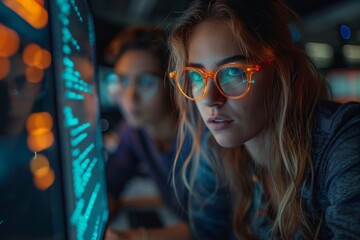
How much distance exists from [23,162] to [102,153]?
14.3 inches

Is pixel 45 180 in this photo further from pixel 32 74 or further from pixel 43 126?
pixel 32 74

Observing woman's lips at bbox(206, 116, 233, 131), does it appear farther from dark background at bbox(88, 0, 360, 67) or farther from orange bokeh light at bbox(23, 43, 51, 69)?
dark background at bbox(88, 0, 360, 67)

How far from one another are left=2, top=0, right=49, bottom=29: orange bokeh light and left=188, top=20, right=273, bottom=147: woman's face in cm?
36

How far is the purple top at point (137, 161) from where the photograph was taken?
1.60 meters

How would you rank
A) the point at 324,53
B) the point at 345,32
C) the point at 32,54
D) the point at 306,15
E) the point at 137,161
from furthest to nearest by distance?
the point at 306,15 → the point at 324,53 → the point at 345,32 → the point at 137,161 → the point at 32,54

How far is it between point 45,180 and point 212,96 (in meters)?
0.40

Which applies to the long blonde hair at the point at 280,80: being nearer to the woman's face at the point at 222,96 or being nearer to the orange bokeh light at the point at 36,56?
the woman's face at the point at 222,96

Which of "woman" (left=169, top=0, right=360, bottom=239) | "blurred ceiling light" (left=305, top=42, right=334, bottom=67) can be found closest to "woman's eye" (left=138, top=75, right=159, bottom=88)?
"woman" (left=169, top=0, right=360, bottom=239)

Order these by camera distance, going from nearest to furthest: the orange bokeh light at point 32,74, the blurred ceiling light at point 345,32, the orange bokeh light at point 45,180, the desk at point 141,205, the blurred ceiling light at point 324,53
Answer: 1. the orange bokeh light at point 45,180
2. the orange bokeh light at point 32,74
3. the desk at point 141,205
4. the blurred ceiling light at point 345,32
5. the blurred ceiling light at point 324,53

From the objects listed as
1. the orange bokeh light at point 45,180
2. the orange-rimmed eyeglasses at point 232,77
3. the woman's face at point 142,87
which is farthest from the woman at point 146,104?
the orange bokeh light at point 45,180

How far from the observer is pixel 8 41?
58 centimetres

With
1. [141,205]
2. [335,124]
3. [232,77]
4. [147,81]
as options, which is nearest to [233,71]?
[232,77]

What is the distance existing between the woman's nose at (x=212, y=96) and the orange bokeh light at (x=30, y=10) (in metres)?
0.37

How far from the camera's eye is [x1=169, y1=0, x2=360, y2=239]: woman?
0.72 metres
